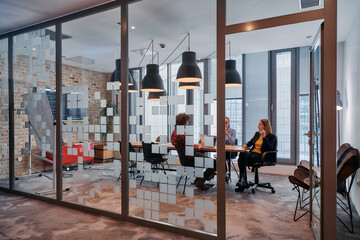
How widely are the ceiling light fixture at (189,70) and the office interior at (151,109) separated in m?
0.05

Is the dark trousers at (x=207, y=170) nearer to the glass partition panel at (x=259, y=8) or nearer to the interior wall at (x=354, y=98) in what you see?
the glass partition panel at (x=259, y=8)

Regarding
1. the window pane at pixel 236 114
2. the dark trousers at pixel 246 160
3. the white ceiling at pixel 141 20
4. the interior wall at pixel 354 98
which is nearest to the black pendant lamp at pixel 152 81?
the white ceiling at pixel 141 20

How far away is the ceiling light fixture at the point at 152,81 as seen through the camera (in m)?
3.02

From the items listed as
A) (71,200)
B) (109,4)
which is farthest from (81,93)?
(71,200)

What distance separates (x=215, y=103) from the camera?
8.61 ft

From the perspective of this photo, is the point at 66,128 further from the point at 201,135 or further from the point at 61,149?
the point at 201,135

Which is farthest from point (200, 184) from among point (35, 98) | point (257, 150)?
point (35, 98)

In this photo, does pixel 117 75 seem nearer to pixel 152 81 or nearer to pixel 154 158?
pixel 152 81

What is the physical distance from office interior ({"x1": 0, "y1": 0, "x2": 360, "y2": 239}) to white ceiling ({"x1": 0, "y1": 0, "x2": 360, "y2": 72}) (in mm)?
22

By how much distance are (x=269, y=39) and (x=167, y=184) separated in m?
4.04

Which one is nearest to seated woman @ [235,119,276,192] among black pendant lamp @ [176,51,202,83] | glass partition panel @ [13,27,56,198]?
black pendant lamp @ [176,51,202,83]

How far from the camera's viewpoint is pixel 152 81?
3057 millimetres

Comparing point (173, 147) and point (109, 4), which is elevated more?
point (109, 4)

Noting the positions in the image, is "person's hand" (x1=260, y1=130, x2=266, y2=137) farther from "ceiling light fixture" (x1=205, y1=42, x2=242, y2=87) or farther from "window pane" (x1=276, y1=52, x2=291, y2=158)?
"window pane" (x1=276, y1=52, x2=291, y2=158)
